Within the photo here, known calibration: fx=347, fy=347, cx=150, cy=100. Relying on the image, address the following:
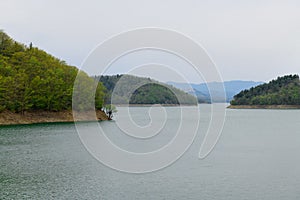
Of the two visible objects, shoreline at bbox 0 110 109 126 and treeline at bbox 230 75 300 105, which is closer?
shoreline at bbox 0 110 109 126

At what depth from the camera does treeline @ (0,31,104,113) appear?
54625 millimetres

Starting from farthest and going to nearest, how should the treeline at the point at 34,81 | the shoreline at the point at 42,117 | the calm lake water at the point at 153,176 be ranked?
the treeline at the point at 34,81 → the shoreline at the point at 42,117 → the calm lake water at the point at 153,176

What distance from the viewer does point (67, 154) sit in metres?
26.7

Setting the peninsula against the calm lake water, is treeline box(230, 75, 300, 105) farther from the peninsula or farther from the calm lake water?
the calm lake water

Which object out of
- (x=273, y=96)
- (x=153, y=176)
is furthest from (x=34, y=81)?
(x=273, y=96)

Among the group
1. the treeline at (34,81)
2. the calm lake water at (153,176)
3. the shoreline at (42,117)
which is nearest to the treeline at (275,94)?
the treeline at (34,81)

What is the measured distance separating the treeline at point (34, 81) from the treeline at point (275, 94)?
307ft

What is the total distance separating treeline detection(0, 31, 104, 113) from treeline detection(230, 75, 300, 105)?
93458mm

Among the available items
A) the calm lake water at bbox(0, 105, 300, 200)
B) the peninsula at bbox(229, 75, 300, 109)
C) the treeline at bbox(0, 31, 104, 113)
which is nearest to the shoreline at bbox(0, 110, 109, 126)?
the treeline at bbox(0, 31, 104, 113)

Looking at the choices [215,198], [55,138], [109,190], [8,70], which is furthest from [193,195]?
[8,70]

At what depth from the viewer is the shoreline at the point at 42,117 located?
5291cm

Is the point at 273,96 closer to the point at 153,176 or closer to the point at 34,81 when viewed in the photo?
the point at 34,81

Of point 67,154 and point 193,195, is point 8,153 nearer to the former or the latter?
point 67,154

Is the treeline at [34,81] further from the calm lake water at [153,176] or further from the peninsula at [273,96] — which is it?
the peninsula at [273,96]
